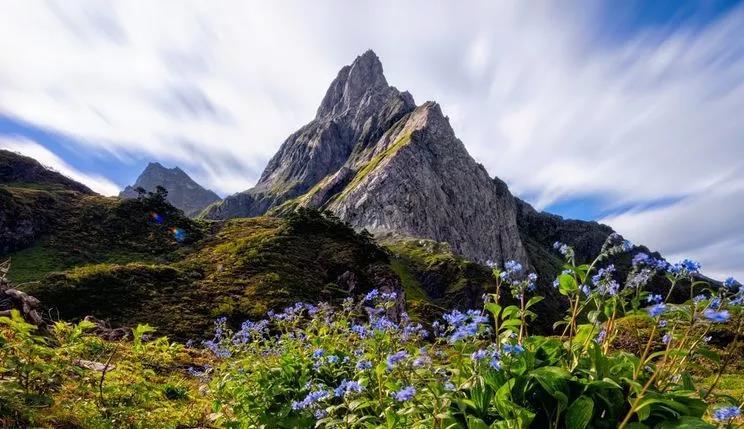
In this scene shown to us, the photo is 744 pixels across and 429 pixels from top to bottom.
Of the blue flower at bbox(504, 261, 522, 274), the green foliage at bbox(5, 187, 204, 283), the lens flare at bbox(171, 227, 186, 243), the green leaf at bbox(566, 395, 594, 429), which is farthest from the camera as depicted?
the lens flare at bbox(171, 227, 186, 243)

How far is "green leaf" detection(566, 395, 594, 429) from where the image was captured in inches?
137

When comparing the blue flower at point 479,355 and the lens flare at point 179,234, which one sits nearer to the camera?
the blue flower at point 479,355

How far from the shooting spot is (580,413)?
352 cm

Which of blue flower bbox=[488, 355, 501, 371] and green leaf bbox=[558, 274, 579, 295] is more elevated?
green leaf bbox=[558, 274, 579, 295]

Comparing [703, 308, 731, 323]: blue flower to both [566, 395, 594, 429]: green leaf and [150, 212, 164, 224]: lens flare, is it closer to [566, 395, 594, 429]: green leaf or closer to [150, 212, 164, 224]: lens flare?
[566, 395, 594, 429]: green leaf

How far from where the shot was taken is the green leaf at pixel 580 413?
11.4 ft

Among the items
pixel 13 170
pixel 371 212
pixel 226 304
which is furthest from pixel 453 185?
pixel 226 304

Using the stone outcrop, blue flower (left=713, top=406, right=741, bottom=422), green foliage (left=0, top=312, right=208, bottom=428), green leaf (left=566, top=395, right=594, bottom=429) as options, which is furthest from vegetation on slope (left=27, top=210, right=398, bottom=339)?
blue flower (left=713, top=406, right=741, bottom=422)

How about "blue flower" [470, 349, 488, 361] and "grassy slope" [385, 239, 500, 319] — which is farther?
"grassy slope" [385, 239, 500, 319]

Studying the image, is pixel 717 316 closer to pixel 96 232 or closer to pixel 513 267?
pixel 513 267

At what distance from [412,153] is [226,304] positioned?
14549cm

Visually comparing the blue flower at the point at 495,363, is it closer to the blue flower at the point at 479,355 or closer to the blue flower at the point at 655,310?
the blue flower at the point at 479,355

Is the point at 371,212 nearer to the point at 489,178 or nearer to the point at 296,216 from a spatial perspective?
the point at 489,178

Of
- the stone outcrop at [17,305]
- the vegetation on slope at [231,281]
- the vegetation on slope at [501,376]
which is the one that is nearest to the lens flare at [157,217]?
the vegetation on slope at [231,281]
